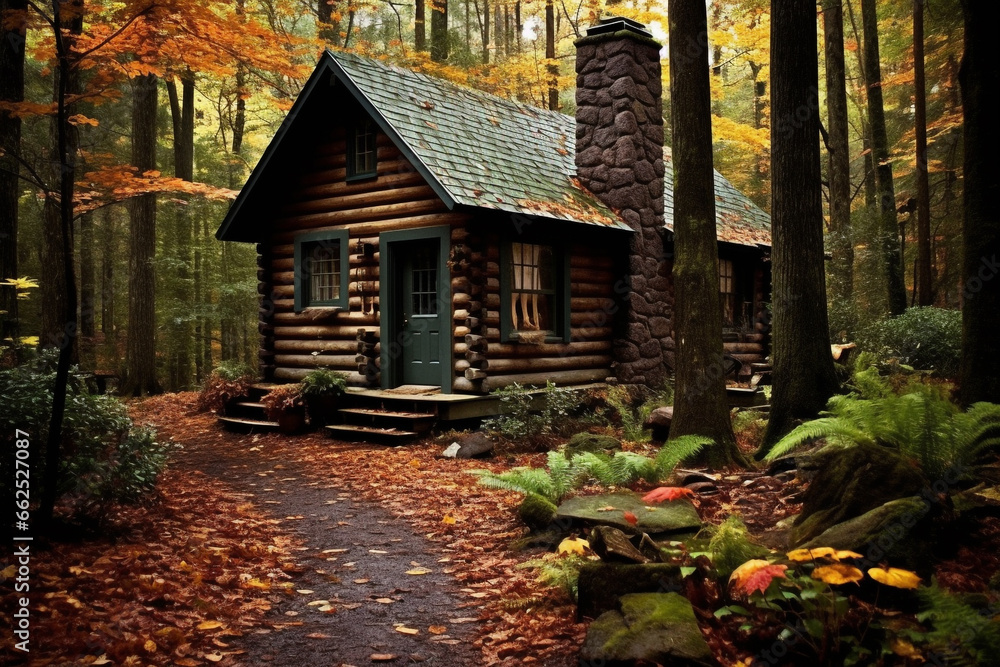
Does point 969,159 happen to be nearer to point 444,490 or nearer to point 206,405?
point 444,490

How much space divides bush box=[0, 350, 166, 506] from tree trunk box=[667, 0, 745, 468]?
545cm

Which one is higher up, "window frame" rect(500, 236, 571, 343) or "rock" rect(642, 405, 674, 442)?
"window frame" rect(500, 236, 571, 343)

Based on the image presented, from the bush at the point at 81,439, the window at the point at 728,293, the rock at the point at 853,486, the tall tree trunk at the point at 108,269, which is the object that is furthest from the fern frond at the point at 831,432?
the tall tree trunk at the point at 108,269

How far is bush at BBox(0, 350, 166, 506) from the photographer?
17.4 ft

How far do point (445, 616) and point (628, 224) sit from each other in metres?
10.5

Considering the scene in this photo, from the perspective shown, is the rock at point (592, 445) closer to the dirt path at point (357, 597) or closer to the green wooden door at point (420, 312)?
the dirt path at point (357, 597)

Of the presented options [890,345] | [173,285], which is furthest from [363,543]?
[173,285]

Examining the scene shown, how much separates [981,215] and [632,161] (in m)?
8.37

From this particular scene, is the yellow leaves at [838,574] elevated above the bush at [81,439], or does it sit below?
below

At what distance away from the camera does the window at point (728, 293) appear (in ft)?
55.6

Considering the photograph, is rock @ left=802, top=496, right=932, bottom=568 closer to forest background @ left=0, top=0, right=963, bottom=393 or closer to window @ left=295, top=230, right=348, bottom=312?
forest background @ left=0, top=0, right=963, bottom=393

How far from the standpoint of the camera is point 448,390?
11859mm

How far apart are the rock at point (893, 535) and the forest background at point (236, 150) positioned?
914cm

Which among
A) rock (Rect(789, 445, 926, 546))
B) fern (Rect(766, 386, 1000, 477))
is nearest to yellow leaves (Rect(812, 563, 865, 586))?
rock (Rect(789, 445, 926, 546))
